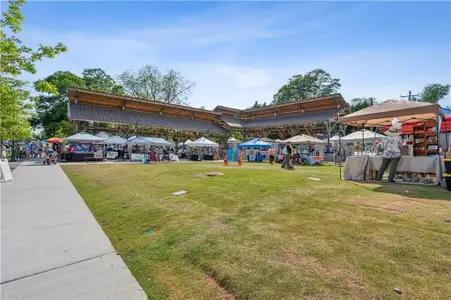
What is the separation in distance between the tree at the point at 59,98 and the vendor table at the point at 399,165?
34715 millimetres

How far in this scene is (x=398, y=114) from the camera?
24.7ft

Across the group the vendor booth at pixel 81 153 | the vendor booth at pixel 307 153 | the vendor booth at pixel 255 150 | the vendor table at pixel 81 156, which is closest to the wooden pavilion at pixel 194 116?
the vendor booth at pixel 81 153

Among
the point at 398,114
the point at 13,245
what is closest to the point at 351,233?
the point at 13,245

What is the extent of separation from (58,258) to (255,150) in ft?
79.4

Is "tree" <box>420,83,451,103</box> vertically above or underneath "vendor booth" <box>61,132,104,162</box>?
above

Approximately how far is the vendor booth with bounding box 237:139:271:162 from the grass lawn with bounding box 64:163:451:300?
17.4 meters

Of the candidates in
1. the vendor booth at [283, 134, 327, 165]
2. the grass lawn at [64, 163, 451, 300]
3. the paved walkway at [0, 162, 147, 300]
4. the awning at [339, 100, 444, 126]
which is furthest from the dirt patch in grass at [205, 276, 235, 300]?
the vendor booth at [283, 134, 327, 165]

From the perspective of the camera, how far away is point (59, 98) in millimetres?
39812

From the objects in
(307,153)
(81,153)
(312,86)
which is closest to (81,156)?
(81,153)

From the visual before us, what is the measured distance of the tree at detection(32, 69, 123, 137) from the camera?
1462 inches

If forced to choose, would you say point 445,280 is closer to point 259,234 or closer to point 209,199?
point 259,234

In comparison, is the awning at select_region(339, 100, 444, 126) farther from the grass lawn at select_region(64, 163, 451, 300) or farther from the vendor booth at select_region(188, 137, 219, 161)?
the vendor booth at select_region(188, 137, 219, 161)

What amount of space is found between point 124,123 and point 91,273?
81.7 feet

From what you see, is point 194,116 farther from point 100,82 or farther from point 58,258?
point 58,258
